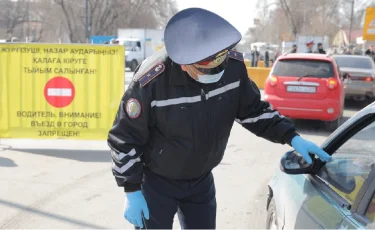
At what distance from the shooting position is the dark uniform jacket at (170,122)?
2.30m

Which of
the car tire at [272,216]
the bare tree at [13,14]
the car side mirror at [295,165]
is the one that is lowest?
the car tire at [272,216]

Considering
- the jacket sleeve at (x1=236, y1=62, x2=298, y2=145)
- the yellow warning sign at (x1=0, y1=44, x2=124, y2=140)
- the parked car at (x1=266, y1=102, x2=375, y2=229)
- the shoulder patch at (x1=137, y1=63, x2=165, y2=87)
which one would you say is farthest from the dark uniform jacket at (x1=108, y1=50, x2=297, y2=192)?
the yellow warning sign at (x1=0, y1=44, x2=124, y2=140)

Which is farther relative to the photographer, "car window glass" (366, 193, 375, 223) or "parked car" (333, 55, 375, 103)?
"parked car" (333, 55, 375, 103)

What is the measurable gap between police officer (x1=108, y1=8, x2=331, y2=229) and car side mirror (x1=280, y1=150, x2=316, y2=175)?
0.20ft

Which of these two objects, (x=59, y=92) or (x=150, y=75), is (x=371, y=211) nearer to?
(x=150, y=75)

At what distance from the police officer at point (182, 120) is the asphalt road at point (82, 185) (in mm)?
1824

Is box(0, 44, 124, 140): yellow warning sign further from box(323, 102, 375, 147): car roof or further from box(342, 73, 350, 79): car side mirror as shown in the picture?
box(342, 73, 350, 79): car side mirror

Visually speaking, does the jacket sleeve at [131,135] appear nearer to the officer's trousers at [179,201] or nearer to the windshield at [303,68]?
the officer's trousers at [179,201]

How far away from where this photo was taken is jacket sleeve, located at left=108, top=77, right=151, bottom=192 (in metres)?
2.27

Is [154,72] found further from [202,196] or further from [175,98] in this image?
[202,196]

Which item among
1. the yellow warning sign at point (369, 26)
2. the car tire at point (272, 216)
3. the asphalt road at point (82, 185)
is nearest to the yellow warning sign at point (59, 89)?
the asphalt road at point (82, 185)

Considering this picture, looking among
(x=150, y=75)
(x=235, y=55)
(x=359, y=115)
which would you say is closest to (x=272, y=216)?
(x=359, y=115)

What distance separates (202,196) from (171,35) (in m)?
0.96

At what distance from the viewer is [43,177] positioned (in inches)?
222
